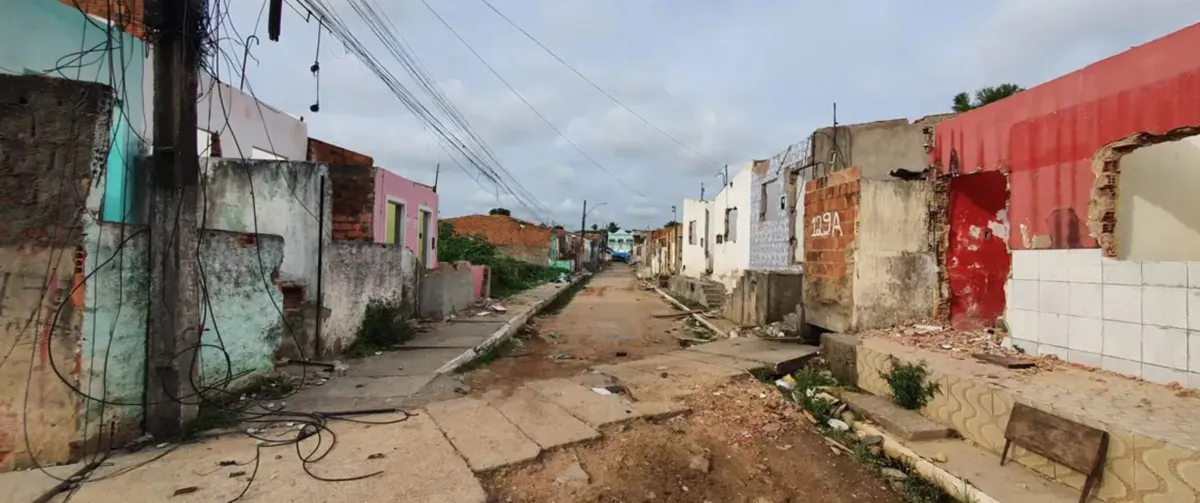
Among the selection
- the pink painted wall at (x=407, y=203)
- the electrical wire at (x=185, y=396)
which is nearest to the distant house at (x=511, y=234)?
the pink painted wall at (x=407, y=203)

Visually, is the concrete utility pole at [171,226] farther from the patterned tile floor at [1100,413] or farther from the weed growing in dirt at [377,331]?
the patterned tile floor at [1100,413]

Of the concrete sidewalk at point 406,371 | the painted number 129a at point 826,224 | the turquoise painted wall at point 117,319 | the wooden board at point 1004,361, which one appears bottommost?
the concrete sidewalk at point 406,371

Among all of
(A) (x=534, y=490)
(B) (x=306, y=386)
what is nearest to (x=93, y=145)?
(B) (x=306, y=386)

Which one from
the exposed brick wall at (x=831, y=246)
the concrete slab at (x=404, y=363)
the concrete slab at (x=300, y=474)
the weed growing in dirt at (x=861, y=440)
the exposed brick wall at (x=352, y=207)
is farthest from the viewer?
the exposed brick wall at (x=352, y=207)

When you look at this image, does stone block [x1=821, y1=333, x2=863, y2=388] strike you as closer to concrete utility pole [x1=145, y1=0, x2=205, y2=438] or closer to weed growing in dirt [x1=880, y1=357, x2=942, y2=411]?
Result: weed growing in dirt [x1=880, y1=357, x2=942, y2=411]

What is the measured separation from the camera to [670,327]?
13625 millimetres

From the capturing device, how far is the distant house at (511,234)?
110 ft

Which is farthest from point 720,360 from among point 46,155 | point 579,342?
point 46,155

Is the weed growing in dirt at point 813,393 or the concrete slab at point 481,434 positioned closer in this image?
the concrete slab at point 481,434

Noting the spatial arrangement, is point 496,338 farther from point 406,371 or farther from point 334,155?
point 334,155

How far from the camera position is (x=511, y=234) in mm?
34250

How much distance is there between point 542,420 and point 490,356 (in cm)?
365

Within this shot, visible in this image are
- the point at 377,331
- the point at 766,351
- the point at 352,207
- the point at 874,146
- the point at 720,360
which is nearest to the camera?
the point at 720,360

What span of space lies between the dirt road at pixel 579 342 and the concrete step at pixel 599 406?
765 millimetres
